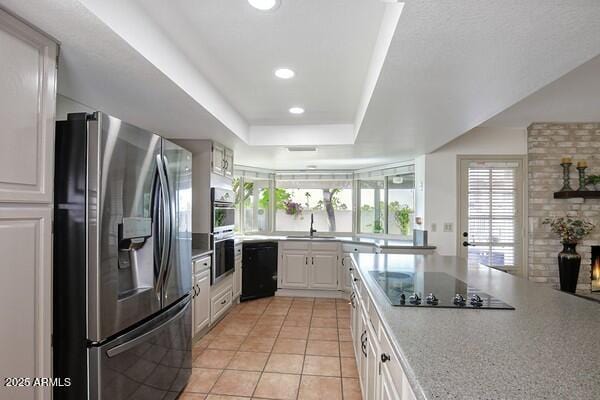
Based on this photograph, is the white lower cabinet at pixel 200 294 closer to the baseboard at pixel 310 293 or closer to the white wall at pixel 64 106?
the white wall at pixel 64 106

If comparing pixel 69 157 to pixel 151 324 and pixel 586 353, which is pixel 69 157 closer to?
pixel 151 324

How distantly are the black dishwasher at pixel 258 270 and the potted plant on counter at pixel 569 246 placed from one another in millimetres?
3639

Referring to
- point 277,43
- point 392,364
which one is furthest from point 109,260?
point 277,43

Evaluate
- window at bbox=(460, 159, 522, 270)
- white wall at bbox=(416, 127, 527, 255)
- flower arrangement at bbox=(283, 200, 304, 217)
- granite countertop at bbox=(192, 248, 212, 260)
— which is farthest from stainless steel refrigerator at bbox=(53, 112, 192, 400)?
flower arrangement at bbox=(283, 200, 304, 217)

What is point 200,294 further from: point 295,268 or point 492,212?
point 492,212

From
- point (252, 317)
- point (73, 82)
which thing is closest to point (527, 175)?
point (252, 317)

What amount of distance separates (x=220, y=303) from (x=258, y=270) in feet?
3.52

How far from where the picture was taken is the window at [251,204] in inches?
213

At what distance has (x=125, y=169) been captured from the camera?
166 centimetres

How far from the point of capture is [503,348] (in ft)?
3.47

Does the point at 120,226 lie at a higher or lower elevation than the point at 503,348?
higher

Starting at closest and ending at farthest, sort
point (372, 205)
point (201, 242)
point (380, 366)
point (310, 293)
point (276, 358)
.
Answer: point (380, 366), point (276, 358), point (201, 242), point (310, 293), point (372, 205)

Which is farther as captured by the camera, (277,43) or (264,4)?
(277,43)

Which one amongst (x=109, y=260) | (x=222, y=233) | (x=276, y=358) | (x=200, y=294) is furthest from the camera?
(x=222, y=233)
